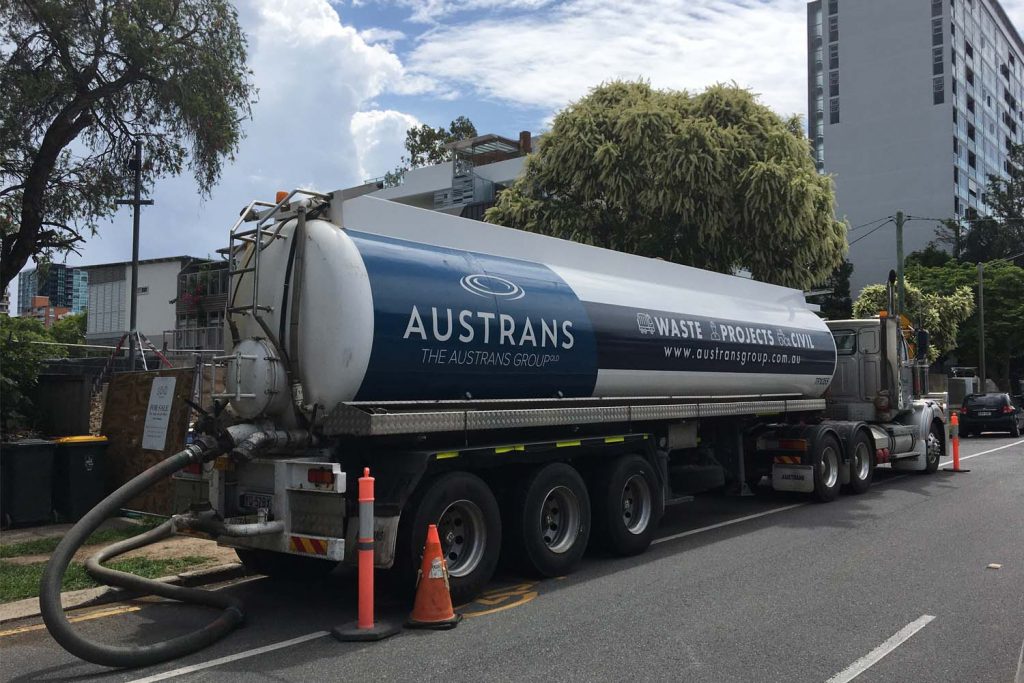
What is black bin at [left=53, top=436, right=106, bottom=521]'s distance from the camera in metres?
10.0

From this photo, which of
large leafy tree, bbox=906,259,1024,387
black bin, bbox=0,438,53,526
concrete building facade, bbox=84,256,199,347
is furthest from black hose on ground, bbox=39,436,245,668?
concrete building facade, bbox=84,256,199,347

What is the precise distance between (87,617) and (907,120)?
80677 millimetres

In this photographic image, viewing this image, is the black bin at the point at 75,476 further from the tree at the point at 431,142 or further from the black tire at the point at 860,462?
the tree at the point at 431,142

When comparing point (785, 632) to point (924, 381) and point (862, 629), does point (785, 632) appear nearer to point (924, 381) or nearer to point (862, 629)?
point (862, 629)

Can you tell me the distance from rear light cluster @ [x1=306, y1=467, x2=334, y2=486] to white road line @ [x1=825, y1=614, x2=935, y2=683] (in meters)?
3.57

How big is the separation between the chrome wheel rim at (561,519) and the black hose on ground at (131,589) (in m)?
2.87

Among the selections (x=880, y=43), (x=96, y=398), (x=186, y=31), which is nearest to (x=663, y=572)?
(x=96, y=398)

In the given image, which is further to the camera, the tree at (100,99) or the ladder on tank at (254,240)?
the tree at (100,99)

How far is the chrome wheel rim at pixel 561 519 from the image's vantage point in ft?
27.0

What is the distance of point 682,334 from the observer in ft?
33.7

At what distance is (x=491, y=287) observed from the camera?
789 centimetres

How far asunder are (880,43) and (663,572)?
80771 millimetres

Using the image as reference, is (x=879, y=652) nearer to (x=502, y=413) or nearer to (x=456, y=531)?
(x=456, y=531)

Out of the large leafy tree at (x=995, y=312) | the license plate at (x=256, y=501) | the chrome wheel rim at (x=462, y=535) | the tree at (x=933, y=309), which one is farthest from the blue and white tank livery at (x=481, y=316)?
the large leafy tree at (x=995, y=312)
